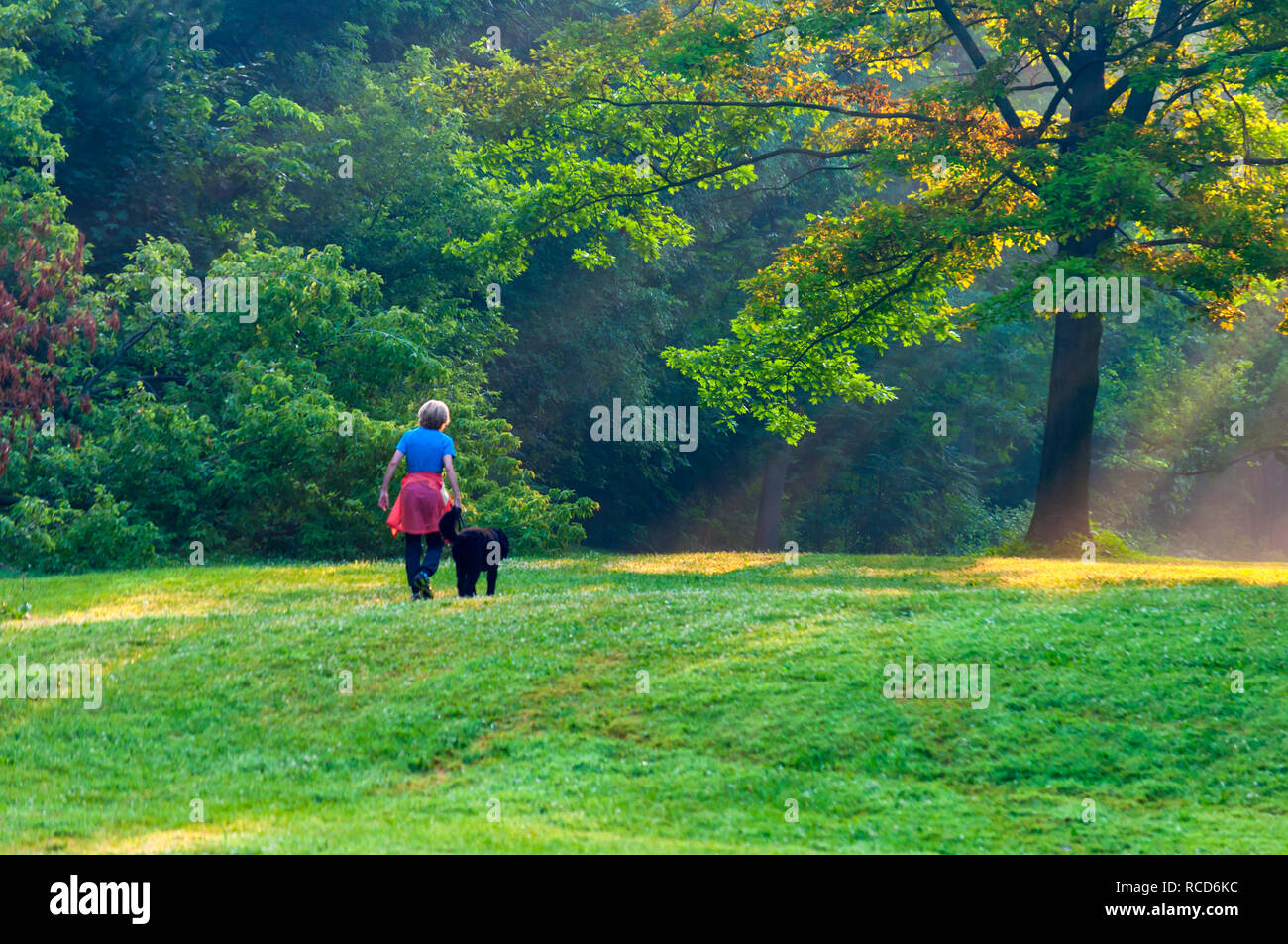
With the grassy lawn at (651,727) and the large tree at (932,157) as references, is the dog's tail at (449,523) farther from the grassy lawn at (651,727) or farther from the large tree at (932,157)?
the large tree at (932,157)

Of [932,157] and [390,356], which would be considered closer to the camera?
[932,157]

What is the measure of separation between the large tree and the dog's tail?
11.8 m

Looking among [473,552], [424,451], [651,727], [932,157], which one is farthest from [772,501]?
[651,727]

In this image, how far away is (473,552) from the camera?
15500mm

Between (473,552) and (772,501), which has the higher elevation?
(473,552)

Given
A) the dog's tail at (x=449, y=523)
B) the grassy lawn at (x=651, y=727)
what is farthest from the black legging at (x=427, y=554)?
the grassy lawn at (x=651, y=727)

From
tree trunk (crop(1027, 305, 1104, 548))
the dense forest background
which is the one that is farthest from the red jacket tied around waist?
tree trunk (crop(1027, 305, 1104, 548))

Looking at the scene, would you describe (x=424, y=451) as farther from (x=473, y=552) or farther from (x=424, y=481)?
(x=473, y=552)

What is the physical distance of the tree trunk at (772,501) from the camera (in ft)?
157

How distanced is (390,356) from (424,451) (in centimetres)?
1036

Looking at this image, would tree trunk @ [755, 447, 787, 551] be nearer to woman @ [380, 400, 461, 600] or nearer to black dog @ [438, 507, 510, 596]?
black dog @ [438, 507, 510, 596]

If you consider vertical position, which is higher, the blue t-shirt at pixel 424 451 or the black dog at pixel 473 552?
the blue t-shirt at pixel 424 451

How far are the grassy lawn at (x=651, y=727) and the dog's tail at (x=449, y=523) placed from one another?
3.13 feet

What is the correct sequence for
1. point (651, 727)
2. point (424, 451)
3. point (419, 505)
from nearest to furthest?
point (651, 727) < point (419, 505) < point (424, 451)
